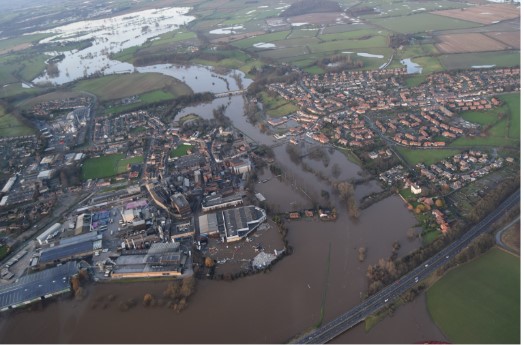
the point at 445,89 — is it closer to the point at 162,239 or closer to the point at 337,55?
the point at 337,55

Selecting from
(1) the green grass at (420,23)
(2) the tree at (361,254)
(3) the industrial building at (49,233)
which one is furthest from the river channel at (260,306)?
(1) the green grass at (420,23)

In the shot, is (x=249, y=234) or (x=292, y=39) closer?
(x=249, y=234)

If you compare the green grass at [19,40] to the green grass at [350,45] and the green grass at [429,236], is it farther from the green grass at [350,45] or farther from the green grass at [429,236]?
the green grass at [429,236]

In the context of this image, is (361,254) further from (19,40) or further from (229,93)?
(19,40)

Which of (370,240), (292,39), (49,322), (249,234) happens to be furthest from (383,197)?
(292,39)

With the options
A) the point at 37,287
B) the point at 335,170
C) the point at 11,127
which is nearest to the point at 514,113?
the point at 335,170

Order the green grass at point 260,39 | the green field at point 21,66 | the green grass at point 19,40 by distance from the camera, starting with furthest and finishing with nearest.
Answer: the green grass at point 19,40 < the green grass at point 260,39 < the green field at point 21,66

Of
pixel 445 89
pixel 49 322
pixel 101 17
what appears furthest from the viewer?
pixel 101 17

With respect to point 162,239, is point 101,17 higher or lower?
higher
